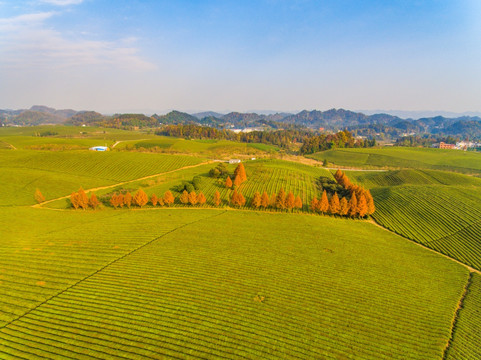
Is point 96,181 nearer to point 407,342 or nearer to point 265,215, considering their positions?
point 265,215

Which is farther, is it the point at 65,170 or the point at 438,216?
the point at 65,170

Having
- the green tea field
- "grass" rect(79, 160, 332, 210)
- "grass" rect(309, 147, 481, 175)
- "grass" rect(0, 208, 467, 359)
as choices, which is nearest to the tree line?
the green tea field

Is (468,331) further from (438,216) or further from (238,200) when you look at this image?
(238,200)

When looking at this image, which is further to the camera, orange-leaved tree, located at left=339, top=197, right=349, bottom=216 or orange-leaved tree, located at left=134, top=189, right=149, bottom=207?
orange-leaved tree, located at left=134, top=189, right=149, bottom=207

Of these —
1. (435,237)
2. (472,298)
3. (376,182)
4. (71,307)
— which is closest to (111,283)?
(71,307)

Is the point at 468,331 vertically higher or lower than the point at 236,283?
lower

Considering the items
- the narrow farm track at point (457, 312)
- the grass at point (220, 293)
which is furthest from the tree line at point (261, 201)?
the narrow farm track at point (457, 312)

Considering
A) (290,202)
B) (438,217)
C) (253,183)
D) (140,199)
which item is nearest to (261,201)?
→ (290,202)

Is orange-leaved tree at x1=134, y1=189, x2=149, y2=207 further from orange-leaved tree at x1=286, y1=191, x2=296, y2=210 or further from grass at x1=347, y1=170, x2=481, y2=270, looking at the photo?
grass at x1=347, y1=170, x2=481, y2=270
